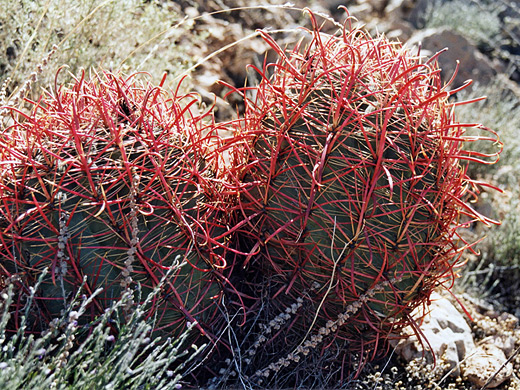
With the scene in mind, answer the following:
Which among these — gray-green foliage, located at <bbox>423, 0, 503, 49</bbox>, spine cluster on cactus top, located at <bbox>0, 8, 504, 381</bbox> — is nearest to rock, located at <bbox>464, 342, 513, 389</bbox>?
spine cluster on cactus top, located at <bbox>0, 8, 504, 381</bbox>

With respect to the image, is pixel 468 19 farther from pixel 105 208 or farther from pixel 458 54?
pixel 105 208

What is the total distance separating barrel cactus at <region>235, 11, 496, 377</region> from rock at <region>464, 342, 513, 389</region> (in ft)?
2.35

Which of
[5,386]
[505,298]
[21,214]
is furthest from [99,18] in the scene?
[505,298]

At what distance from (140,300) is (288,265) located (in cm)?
51

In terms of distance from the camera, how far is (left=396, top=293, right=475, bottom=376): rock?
233cm

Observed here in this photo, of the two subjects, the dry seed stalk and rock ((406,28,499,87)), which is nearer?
the dry seed stalk

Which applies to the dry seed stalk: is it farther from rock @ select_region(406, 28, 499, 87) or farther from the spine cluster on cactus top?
rock @ select_region(406, 28, 499, 87)

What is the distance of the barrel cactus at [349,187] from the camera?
1.70m

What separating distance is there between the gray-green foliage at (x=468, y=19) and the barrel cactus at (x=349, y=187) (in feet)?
17.7

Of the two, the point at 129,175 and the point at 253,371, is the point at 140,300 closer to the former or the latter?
the point at 129,175

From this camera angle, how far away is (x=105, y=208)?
63.1 inches

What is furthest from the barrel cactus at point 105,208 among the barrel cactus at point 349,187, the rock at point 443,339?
the rock at point 443,339

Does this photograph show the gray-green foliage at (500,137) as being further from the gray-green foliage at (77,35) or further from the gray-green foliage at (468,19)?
the gray-green foliage at (77,35)

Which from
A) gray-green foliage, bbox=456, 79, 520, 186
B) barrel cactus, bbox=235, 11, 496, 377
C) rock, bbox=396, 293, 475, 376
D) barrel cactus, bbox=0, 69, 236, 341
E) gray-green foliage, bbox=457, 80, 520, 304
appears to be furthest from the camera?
gray-green foliage, bbox=456, 79, 520, 186
